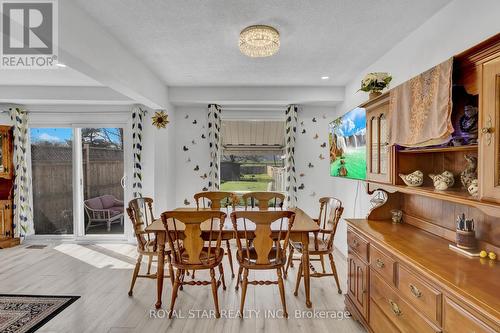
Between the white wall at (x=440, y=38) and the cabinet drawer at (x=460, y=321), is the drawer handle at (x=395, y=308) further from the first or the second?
the white wall at (x=440, y=38)

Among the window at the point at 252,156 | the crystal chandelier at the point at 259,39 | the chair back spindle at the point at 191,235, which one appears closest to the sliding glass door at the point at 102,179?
the window at the point at 252,156

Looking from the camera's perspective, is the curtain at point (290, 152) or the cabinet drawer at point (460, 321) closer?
the cabinet drawer at point (460, 321)

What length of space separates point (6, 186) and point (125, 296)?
3337mm

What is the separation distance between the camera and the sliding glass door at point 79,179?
4.65m

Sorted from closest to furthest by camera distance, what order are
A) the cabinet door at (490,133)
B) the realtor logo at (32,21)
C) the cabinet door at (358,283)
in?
the cabinet door at (490,133)
the realtor logo at (32,21)
the cabinet door at (358,283)

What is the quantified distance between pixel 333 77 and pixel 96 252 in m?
4.42

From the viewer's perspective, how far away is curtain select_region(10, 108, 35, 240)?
440 cm

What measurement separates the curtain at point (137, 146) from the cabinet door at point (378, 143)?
11.3ft

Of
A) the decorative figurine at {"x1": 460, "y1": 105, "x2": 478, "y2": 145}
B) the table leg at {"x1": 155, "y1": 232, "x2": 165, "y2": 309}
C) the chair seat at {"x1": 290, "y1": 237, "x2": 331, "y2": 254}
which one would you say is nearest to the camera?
the decorative figurine at {"x1": 460, "y1": 105, "x2": 478, "y2": 145}

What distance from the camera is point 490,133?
126 centimetres

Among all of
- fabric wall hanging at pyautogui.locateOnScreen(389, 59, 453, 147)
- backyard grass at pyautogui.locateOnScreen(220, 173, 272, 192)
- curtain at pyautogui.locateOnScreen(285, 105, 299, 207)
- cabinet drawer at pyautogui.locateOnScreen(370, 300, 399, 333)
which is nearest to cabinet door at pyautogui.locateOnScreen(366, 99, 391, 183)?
fabric wall hanging at pyautogui.locateOnScreen(389, 59, 453, 147)

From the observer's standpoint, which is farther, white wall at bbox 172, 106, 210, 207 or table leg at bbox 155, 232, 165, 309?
white wall at bbox 172, 106, 210, 207

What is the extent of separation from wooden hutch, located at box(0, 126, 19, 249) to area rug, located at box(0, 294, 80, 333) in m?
2.09

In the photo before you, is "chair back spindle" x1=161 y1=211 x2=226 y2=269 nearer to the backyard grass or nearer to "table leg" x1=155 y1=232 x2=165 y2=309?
"table leg" x1=155 y1=232 x2=165 y2=309
